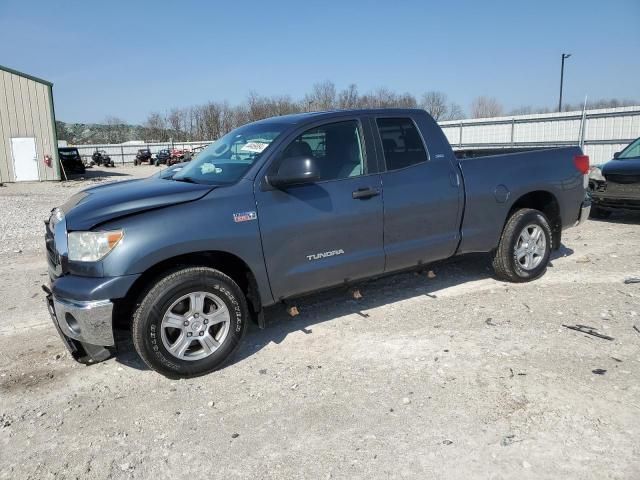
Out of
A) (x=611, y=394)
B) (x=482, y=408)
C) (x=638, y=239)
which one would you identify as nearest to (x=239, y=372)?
(x=482, y=408)

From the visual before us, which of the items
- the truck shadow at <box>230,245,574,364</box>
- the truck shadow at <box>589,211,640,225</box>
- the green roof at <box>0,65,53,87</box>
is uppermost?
the green roof at <box>0,65,53,87</box>

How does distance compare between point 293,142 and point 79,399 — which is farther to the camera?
point 293,142

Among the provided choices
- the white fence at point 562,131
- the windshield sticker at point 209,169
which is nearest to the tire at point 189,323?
the windshield sticker at point 209,169

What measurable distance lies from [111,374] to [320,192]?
2.14 metres

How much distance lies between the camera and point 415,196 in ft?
15.4

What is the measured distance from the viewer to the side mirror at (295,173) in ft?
12.7

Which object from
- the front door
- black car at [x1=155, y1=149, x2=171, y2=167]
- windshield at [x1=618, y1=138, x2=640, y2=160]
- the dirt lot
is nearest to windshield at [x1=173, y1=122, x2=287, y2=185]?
the front door

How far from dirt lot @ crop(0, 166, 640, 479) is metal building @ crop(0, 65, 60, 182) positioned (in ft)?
82.0

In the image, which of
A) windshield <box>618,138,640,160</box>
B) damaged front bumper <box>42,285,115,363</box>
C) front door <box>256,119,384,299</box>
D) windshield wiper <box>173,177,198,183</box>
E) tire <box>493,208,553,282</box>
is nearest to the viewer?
damaged front bumper <box>42,285,115,363</box>

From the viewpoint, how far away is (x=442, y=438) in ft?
9.75

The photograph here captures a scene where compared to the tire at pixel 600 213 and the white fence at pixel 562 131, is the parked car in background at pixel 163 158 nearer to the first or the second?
Answer: the white fence at pixel 562 131

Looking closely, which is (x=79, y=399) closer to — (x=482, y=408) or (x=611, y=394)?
(x=482, y=408)

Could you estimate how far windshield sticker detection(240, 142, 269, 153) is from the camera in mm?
4199

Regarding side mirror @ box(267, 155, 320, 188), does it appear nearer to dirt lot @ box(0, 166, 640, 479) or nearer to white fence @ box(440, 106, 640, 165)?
dirt lot @ box(0, 166, 640, 479)
